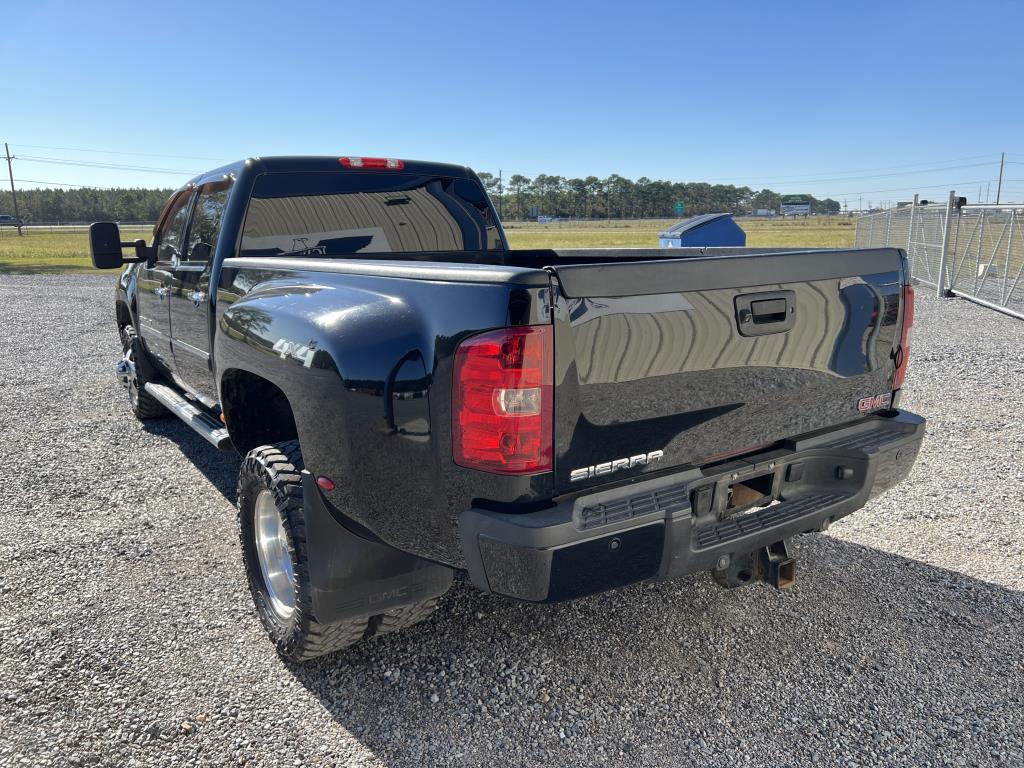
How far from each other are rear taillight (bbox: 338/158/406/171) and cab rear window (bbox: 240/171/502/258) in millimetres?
45

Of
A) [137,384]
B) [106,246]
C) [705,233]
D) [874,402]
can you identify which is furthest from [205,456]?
[705,233]

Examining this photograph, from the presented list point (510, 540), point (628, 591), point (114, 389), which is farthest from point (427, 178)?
point (114, 389)

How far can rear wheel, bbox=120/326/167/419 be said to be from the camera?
232 inches

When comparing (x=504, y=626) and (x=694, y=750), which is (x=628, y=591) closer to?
(x=504, y=626)

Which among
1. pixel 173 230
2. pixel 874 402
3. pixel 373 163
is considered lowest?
pixel 874 402

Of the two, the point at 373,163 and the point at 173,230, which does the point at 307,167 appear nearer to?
the point at 373,163

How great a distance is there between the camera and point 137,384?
6000mm

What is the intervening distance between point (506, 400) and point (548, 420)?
0.13m

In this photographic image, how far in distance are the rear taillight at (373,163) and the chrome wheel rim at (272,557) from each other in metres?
2.15

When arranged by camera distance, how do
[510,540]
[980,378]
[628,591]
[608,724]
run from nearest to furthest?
[510,540], [608,724], [628,591], [980,378]

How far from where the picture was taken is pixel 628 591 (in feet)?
11.2

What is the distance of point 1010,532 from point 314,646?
142 inches

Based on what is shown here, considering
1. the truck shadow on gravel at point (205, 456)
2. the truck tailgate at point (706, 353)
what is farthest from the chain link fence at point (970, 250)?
the truck shadow on gravel at point (205, 456)

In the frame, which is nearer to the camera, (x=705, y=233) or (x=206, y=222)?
(x=206, y=222)
